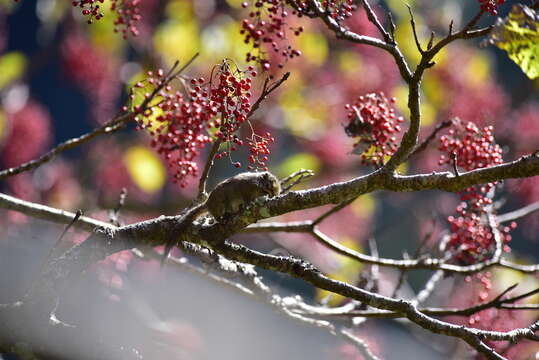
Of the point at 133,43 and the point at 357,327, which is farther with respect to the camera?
the point at 133,43

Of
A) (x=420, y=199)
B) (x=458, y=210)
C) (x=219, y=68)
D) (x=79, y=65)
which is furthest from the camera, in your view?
(x=420, y=199)

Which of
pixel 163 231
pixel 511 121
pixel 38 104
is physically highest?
pixel 511 121

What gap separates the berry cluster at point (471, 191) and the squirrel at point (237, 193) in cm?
48

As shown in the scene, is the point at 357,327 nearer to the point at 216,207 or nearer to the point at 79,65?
the point at 216,207

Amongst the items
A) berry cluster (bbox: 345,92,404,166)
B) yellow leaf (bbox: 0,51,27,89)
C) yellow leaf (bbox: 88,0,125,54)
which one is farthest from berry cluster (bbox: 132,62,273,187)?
A: yellow leaf (bbox: 0,51,27,89)

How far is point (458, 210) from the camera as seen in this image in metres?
2.05

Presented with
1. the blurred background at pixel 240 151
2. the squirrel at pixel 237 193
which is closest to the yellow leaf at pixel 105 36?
the blurred background at pixel 240 151

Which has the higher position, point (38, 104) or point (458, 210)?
point (38, 104)

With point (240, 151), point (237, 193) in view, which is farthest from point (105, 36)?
point (237, 193)

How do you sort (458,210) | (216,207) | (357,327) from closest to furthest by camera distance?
(216,207) < (458,210) < (357,327)

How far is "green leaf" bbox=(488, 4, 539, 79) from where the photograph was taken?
4.67ft

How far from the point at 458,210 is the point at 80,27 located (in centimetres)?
352

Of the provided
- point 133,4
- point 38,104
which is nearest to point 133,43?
point 38,104

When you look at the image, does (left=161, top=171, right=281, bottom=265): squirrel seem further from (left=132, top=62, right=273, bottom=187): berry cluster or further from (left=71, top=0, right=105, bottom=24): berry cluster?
(left=71, top=0, right=105, bottom=24): berry cluster
